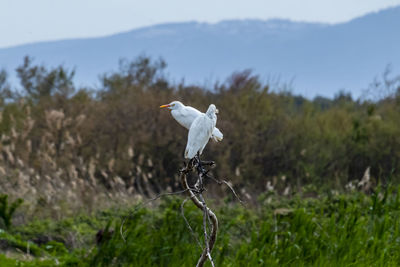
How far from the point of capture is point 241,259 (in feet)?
14.4

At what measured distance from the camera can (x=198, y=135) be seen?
7.22 feet

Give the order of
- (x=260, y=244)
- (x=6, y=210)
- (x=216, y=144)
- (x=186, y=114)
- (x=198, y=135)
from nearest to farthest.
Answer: (x=198, y=135) < (x=186, y=114) < (x=260, y=244) < (x=6, y=210) < (x=216, y=144)

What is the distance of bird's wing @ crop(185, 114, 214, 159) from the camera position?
2193 millimetres

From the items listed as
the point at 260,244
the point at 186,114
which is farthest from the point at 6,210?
the point at 186,114

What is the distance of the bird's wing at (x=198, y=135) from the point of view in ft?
7.20

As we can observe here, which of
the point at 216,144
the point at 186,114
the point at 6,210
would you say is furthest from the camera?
the point at 216,144

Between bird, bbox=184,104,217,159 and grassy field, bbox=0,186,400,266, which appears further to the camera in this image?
grassy field, bbox=0,186,400,266

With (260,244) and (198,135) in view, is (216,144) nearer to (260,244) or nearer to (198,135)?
(260,244)

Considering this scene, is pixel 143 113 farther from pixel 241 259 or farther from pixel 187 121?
pixel 187 121

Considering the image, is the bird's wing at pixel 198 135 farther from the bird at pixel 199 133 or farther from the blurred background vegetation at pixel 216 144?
the blurred background vegetation at pixel 216 144

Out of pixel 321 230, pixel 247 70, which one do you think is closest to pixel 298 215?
pixel 321 230

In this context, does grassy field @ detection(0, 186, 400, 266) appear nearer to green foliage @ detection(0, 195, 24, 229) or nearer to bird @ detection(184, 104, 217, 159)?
green foliage @ detection(0, 195, 24, 229)

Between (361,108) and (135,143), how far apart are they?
6.09m

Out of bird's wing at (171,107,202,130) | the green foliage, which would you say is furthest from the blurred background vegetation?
bird's wing at (171,107,202,130)
